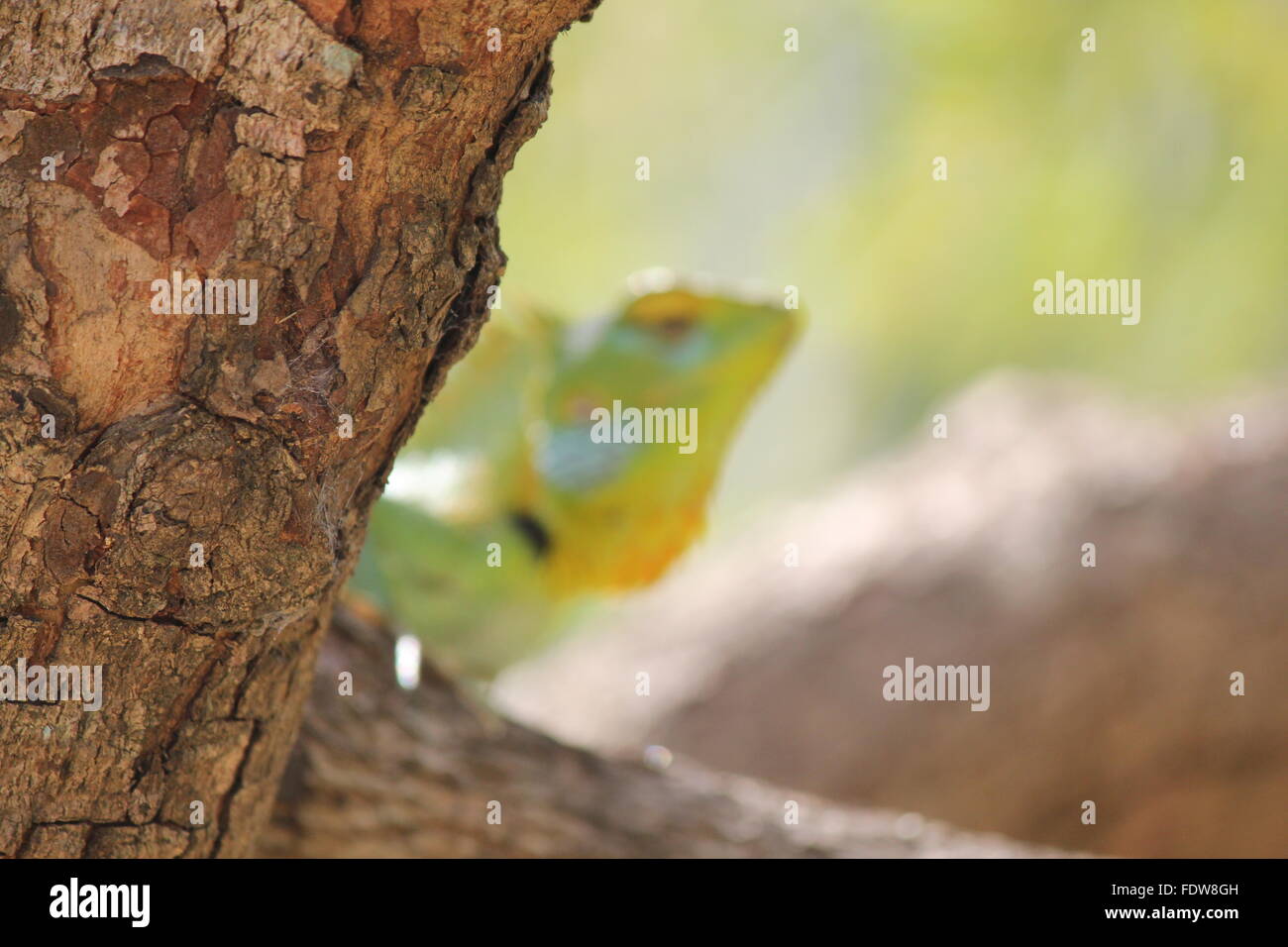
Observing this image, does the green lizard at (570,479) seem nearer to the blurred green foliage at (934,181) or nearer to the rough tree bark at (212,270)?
the rough tree bark at (212,270)

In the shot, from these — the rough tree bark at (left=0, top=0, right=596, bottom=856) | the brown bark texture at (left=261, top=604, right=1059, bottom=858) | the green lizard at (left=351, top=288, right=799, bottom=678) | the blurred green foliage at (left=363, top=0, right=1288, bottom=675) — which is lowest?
the brown bark texture at (left=261, top=604, right=1059, bottom=858)

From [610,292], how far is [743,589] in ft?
9.11

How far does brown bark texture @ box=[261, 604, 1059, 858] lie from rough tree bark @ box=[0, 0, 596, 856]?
0.67m

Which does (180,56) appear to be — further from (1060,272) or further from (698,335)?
(1060,272)

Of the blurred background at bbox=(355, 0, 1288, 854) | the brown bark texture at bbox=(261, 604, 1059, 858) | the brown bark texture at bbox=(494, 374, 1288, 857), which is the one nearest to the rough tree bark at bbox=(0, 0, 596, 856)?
the brown bark texture at bbox=(261, 604, 1059, 858)

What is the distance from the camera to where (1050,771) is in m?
3.29

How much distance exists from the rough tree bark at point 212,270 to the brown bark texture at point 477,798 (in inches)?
26.5

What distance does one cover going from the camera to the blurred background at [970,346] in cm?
326

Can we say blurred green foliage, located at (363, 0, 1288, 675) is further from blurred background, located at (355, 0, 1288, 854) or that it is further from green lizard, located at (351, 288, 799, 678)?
green lizard, located at (351, 288, 799, 678)

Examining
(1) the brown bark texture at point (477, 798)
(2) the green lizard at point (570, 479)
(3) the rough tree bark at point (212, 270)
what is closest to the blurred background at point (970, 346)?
(2) the green lizard at point (570, 479)

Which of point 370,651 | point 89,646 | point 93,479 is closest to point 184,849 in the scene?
point 89,646

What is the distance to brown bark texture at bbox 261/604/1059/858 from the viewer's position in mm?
1562

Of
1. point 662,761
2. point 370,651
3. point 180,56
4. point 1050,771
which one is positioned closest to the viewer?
point 180,56

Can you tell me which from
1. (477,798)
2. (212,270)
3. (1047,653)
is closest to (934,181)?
(1047,653)
